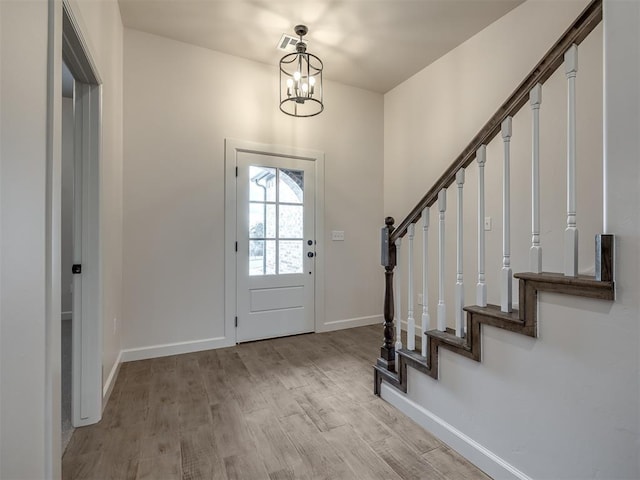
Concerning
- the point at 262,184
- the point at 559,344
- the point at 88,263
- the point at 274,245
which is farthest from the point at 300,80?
the point at 559,344

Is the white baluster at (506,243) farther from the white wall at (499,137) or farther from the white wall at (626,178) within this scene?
the white wall at (499,137)

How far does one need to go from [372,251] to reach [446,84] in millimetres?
2021

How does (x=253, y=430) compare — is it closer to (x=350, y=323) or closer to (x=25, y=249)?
(x=25, y=249)

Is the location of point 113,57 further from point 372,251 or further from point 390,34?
point 372,251

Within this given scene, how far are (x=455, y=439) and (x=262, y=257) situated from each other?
234cm

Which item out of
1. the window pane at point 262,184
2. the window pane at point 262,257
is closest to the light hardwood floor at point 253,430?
the window pane at point 262,257

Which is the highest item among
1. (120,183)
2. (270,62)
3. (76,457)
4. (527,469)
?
(270,62)

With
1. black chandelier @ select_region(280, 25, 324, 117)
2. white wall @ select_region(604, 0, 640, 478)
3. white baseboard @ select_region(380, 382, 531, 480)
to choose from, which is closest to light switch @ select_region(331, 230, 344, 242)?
black chandelier @ select_region(280, 25, 324, 117)

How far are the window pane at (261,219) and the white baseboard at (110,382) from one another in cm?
159

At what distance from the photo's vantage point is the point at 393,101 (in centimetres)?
395

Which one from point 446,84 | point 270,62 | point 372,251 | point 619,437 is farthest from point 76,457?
point 446,84

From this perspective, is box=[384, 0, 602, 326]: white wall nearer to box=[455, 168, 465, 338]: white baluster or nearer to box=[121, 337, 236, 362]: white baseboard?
box=[455, 168, 465, 338]: white baluster

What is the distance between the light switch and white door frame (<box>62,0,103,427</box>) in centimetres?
241

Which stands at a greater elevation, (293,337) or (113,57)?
(113,57)
